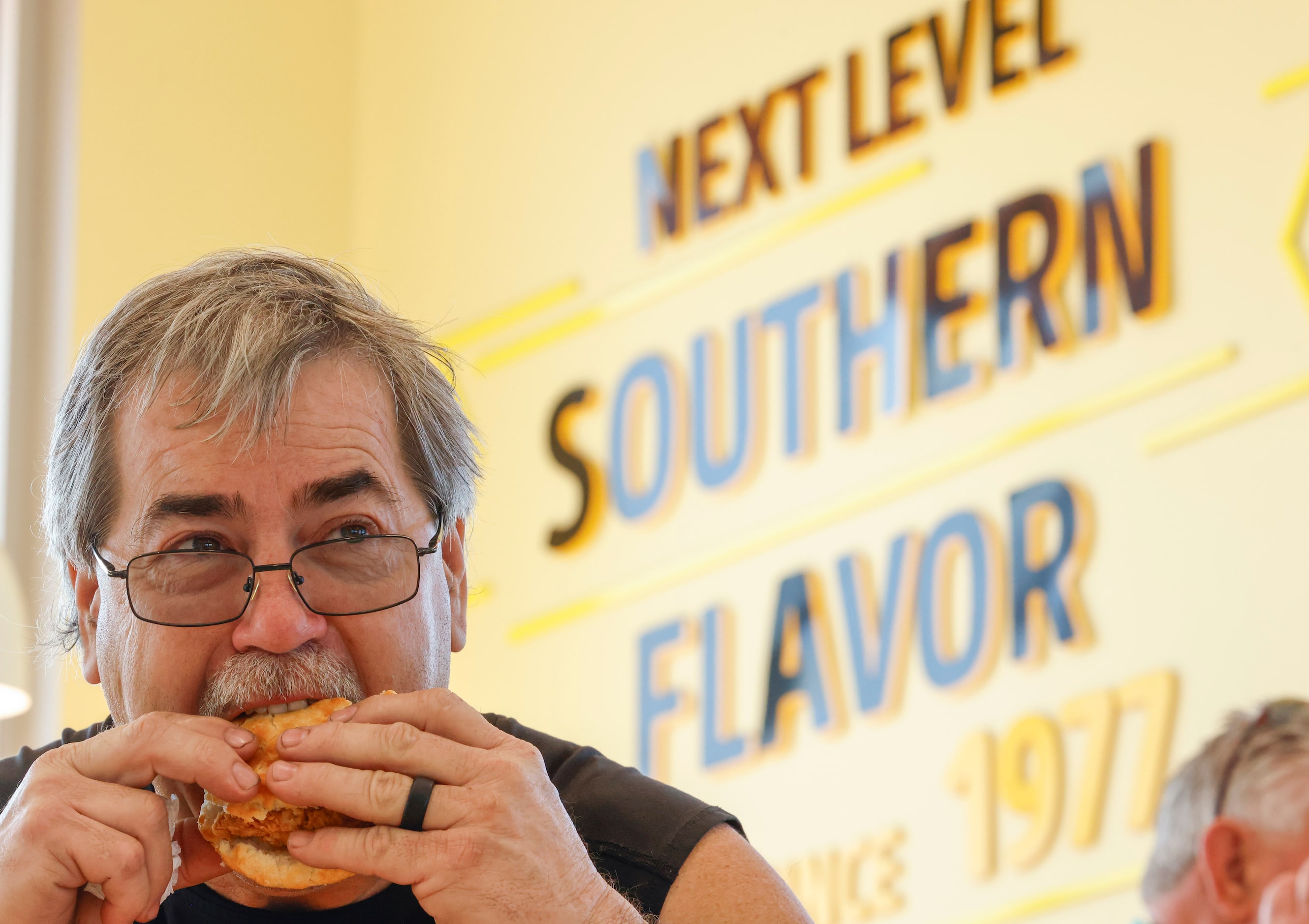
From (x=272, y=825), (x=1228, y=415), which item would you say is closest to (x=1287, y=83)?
(x=1228, y=415)

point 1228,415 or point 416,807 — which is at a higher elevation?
point 1228,415

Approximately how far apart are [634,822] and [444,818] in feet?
1.11

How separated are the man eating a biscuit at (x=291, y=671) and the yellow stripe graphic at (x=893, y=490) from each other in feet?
5.40

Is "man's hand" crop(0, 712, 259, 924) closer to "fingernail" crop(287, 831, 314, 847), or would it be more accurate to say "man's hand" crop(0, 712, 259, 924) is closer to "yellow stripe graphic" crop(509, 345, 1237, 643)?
"fingernail" crop(287, 831, 314, 847)

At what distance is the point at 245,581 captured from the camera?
1406 mm

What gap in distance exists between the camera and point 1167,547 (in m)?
2.86

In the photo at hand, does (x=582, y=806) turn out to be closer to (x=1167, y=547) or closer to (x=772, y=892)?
(x=772, y=892)

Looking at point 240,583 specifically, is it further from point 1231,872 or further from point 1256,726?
point 1256,726

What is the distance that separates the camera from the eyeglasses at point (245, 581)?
1.40m

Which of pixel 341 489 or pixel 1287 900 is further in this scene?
pixel 1287 900

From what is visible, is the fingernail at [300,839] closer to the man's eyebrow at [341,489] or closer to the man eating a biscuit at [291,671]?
the man eating a biscuit at [291,671]

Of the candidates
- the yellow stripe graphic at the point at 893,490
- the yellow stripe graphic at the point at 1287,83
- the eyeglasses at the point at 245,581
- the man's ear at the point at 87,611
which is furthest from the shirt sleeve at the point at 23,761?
the yellow stripe graphic at the point at 1287,83

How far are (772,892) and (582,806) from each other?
0.68 feet

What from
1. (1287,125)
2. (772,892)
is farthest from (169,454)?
(1287,125)
